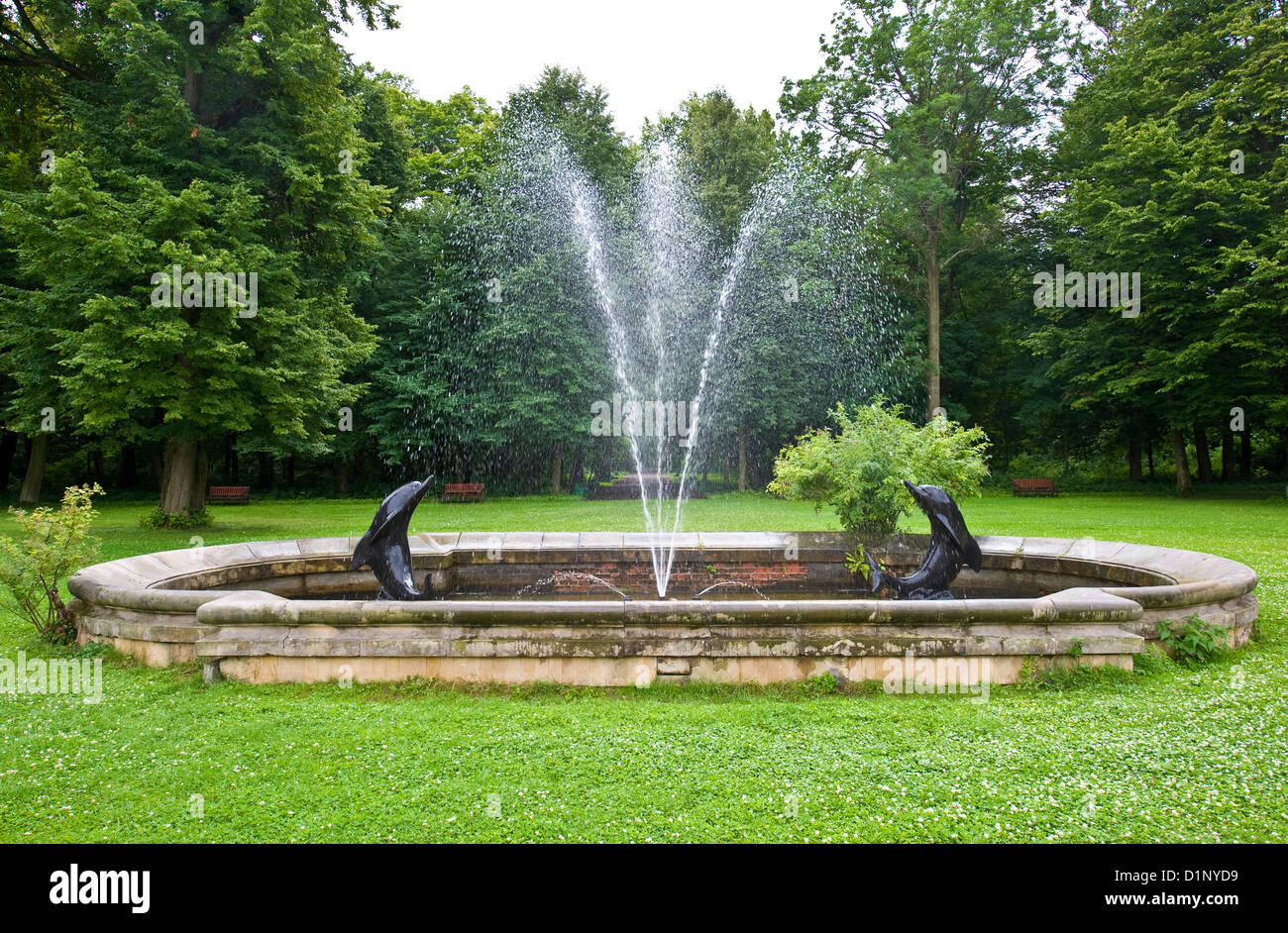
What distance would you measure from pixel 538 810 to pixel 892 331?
2772 centimetres

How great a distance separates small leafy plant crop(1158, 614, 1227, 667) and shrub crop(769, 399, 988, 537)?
393 centimetres

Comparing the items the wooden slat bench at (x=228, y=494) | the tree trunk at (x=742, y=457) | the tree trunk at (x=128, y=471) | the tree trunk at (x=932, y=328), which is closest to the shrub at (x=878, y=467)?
the tree trunk at (x=742, y=457)

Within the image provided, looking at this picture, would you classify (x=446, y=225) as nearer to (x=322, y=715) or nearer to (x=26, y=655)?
(x=26, y=655)

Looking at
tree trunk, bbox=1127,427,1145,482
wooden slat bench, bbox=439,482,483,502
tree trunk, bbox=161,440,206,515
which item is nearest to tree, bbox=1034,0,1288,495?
tree trunk, bbox=1127,427,1145,482

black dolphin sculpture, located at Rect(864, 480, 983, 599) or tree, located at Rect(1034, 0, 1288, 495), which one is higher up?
tree, located at Rect(1034, 0, 1288, 495)

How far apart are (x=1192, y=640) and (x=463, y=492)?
21.4 metres

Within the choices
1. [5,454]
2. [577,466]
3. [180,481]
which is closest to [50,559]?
[180,481]

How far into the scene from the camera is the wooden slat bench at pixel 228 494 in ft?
79.2

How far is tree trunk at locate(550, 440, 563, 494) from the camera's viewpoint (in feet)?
89.8

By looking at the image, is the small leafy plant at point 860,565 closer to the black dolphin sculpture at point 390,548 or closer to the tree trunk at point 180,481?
the black dolphin sculpture at point 390,548

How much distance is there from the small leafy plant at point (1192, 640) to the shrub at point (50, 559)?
893cm

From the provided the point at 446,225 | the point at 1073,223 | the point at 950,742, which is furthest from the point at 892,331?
the point at 950,742

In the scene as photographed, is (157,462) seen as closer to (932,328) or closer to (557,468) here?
(557,468)

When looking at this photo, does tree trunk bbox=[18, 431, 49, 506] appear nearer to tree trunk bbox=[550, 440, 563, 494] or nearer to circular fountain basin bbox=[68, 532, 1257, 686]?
tree trunk bbox=[550, 440, 563, 494]
